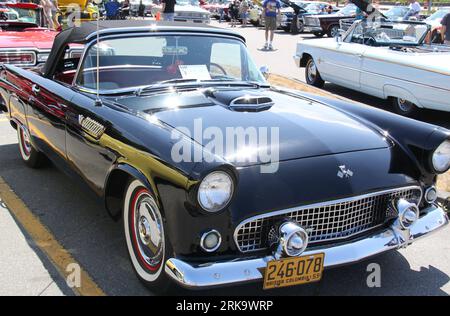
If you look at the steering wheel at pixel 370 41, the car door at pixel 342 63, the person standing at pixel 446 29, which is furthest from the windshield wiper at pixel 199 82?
the person standing at pixel 446 29

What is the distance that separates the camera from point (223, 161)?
2.55 m

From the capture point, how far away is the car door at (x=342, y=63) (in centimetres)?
860

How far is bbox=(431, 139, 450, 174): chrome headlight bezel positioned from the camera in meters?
3.34

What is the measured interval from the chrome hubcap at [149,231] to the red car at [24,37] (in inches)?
204

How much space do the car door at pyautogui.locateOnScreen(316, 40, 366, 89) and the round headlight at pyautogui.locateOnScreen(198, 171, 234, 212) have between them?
6.53m

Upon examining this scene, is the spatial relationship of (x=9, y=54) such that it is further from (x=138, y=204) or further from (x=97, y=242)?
(x=138, y=204)

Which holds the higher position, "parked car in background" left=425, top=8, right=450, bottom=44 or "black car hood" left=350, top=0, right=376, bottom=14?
"black car hood" left=350, top=0, right=376, bottom=14

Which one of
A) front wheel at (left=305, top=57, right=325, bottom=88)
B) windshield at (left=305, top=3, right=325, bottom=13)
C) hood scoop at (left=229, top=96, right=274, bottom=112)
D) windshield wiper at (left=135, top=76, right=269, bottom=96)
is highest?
windshield at (left=305, top=3, right=325, bottom=13)

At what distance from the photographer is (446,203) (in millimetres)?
4375

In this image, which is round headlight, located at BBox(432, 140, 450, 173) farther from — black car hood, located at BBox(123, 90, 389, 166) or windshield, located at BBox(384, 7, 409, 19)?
windshield, located at BBox(384, 7, 409, 19)

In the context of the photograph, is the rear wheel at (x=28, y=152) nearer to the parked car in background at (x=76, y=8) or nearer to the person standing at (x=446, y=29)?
the person standing at (x=446, y=29)

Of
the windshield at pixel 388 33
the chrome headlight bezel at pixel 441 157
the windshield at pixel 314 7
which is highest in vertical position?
the windshield at pixel 314 7

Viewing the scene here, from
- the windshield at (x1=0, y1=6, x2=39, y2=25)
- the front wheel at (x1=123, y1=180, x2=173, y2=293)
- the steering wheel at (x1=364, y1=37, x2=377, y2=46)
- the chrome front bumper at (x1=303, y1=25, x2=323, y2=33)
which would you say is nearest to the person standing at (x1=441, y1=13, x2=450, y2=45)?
the steering wheel at (x1=364, y1=37, x2=377, y2=46)

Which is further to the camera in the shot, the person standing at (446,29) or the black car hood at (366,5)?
the person standing at (446,29)
